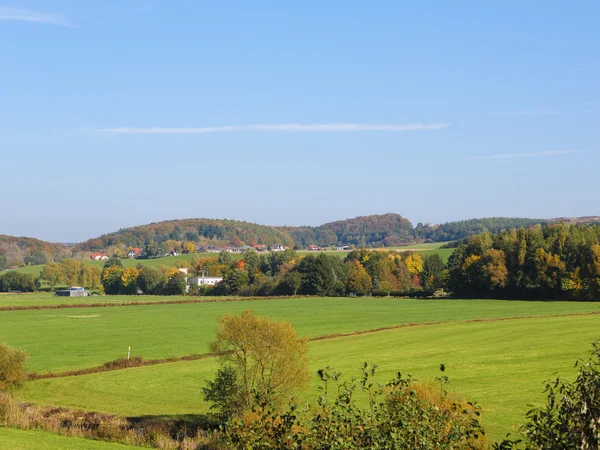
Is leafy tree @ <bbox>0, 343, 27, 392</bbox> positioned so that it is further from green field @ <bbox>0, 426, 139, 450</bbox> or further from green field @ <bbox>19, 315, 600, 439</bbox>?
green field @ <bbox>0, 426, 139, 450</bbox>

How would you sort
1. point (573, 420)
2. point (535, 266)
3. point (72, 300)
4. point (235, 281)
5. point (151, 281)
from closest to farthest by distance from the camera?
point (573, 420)
point (535, 266)
point (72, 300)
point (235, 281)
point (151, 281)

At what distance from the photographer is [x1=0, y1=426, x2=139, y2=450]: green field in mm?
26987

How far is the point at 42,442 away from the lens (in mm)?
28203

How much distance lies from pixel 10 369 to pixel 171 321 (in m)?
46.1

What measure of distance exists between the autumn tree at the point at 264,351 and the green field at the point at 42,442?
7178 mm

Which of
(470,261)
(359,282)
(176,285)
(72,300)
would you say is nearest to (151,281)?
(176,285)

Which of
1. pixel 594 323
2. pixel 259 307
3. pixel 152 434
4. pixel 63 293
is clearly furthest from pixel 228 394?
pixel 63 293

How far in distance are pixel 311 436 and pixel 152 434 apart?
1937 cm

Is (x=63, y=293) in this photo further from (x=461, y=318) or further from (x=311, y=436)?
(x=311, y=436)

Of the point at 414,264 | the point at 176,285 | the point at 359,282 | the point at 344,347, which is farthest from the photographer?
the point at 176,285

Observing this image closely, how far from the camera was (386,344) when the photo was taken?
6012 cm

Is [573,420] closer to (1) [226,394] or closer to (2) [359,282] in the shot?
(1) [226,394]

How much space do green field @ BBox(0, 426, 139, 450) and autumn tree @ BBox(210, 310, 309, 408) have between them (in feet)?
23.6

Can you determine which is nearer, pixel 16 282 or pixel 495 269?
pixel 495 269
